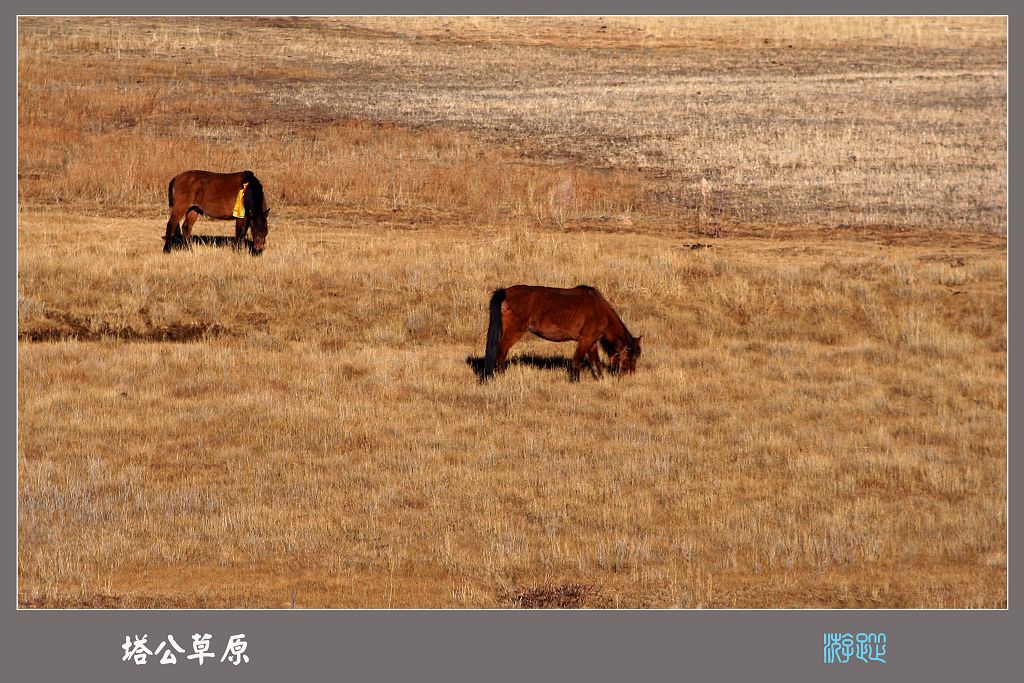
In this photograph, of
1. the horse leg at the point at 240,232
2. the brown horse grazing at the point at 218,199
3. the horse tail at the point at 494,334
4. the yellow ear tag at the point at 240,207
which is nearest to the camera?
the horse tail at the point at 494,334

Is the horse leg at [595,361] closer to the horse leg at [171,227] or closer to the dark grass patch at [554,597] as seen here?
the dark grass patch at [554,597]

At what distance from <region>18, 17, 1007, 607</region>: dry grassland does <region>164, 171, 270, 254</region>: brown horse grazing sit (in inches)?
27.9

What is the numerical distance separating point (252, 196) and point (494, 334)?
300 inches

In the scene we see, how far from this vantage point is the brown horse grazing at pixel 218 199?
24641mm

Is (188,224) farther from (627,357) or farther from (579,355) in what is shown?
(627,357)

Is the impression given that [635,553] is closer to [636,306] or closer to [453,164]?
[636,306]

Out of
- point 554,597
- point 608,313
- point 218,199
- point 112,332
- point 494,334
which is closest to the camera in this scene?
point 554,597

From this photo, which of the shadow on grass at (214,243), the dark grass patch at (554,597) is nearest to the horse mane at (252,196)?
the shadow on grass at (214,243)

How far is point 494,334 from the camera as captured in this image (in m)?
19.1

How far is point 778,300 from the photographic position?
920 inches

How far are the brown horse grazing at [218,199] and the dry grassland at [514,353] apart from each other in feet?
2.33

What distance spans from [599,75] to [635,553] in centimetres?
4004

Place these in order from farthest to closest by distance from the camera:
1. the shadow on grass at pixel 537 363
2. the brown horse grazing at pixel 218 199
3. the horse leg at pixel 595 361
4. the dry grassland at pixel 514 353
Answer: the brown horse grazing at pixel 218 199 < the shadow on grass at pixel 537 363 < the horse leg at pixel 595 361 < the dry grassland at pixel 514 353

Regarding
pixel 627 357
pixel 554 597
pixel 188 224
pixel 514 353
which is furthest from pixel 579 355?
pixel 188 224
